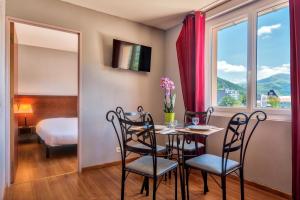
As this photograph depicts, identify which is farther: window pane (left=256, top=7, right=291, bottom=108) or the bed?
the bed

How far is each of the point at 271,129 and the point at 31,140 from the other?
4926mm

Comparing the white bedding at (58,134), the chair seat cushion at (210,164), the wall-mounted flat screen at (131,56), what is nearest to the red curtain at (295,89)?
the chair seat cushion at (210,164)

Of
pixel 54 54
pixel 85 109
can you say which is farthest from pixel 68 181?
pixel 54 54

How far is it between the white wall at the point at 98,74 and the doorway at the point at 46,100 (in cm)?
46

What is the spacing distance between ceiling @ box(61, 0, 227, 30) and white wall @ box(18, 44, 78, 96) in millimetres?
2998

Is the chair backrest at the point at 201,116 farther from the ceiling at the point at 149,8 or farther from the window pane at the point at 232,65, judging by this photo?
the ceiling at the point at 149,8

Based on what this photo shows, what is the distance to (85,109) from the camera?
2.86m

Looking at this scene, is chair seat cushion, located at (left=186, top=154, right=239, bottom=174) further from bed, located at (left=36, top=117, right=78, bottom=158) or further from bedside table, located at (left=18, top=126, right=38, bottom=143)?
bedside table, located at (left=18, top=126, right=38, bottom=143)

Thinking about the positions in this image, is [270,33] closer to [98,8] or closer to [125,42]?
[125,42]

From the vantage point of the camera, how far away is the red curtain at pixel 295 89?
1.88 metres

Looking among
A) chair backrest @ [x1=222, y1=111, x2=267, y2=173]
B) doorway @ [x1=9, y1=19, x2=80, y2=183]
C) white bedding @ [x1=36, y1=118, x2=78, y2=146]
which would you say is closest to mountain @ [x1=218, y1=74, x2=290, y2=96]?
chair backrest @ [x1=222, y1=111, x2=267, y2=173]

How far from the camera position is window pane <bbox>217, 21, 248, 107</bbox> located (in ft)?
8.63

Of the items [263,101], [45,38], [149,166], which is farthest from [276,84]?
[45,38]

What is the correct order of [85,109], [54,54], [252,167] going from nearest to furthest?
[252,167] → [85,109] → [54,54]
